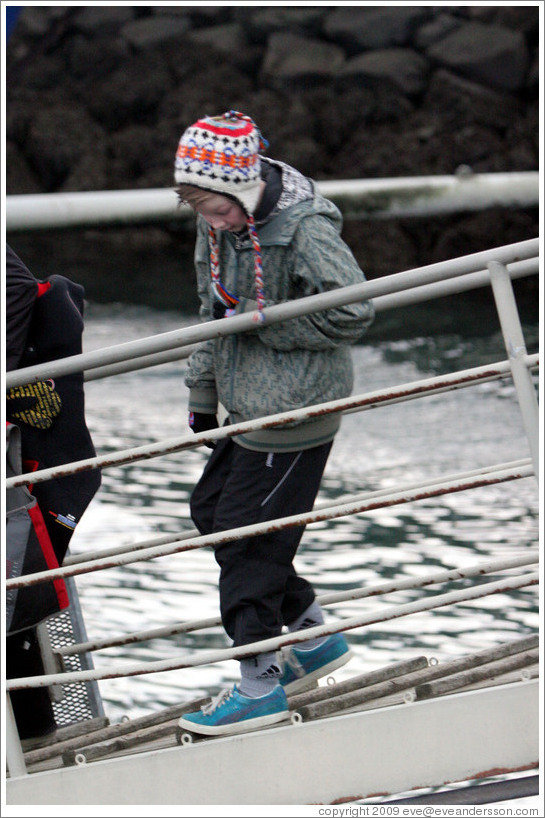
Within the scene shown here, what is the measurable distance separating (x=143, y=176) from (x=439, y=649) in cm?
1010

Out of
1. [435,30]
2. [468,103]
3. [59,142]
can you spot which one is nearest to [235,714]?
[468,103]

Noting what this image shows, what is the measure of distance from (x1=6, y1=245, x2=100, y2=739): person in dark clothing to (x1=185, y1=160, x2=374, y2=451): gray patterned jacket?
11.5 inches

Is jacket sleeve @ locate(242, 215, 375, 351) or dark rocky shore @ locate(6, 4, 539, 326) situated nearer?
jacket sleeve @ locate(242, 215, 375, 351)

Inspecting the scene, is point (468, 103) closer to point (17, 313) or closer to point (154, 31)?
point (154, 31)

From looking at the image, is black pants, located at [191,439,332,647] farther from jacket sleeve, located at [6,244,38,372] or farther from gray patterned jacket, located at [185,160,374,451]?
jacket sleeve, located at [6,244,38,372]

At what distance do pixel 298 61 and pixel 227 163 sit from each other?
13078 mm

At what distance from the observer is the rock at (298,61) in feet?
47.7

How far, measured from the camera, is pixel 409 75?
551 inches

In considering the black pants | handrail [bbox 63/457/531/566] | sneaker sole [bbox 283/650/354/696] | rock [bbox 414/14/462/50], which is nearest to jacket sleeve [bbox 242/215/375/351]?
the black pants

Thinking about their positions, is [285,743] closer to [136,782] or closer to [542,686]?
[136,782]

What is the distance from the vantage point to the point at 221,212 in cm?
228

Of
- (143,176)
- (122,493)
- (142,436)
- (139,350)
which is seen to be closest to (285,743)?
(139,350)

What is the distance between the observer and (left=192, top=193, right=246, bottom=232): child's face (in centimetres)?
226

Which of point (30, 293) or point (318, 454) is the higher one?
point (30, 293)
